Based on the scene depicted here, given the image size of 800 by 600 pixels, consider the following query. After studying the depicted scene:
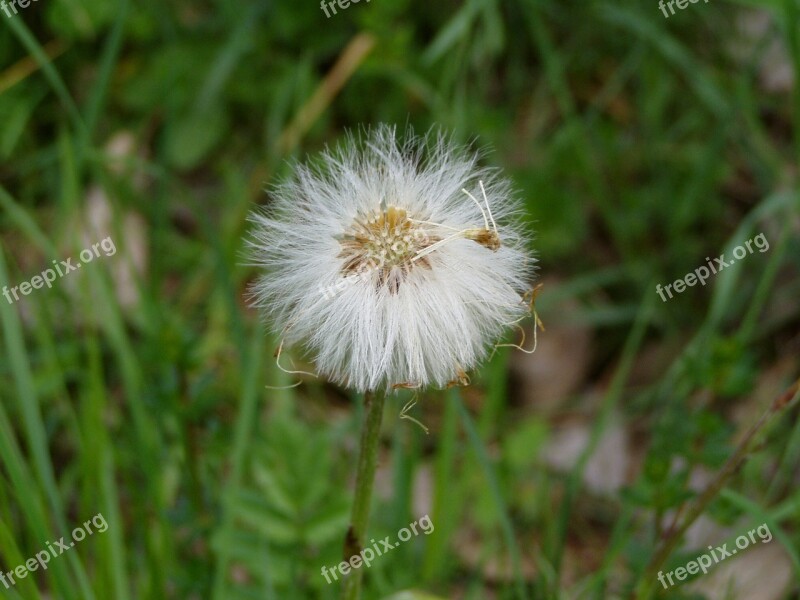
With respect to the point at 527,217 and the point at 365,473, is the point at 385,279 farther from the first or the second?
the point at 527,217

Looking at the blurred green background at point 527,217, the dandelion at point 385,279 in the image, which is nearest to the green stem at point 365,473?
the dandelion at point 385,279

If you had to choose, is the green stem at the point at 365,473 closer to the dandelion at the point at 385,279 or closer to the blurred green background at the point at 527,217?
A: the dandelion at the point at 385,279

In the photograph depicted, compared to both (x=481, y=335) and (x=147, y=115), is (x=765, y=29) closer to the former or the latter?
(x=147, y=115)

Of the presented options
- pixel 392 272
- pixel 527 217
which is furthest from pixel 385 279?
pixel 527 217

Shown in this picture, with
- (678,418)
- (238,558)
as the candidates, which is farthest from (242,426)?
(678,418)

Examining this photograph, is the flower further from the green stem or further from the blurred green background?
the blurred green background

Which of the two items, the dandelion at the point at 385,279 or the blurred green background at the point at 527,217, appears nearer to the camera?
the dandelion at the point at 385,279
